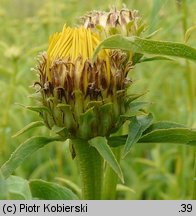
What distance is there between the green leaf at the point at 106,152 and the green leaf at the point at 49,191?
0.23 m

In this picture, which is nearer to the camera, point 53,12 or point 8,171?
point 8,171

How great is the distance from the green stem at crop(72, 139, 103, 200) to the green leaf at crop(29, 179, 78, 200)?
0.19 ft

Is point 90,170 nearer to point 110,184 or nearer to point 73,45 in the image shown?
point 110,184

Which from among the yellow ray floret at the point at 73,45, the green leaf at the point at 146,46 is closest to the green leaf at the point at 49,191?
the yellow ray floret at the point at 73,45

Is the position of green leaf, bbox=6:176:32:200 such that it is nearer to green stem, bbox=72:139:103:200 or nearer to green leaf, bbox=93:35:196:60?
green stem, bbox=72:139:103:200

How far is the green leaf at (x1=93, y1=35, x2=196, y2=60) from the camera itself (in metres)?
0.91

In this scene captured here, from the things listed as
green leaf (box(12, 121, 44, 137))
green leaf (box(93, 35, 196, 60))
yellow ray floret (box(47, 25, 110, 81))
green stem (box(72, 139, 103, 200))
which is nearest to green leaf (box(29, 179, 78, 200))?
green stem (box(72, 139, 103, 200))

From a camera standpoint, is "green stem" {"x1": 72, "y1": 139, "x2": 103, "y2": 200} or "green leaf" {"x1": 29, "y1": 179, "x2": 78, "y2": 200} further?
"green leaf" {"x1": 29, "y1": 179, "x2": 78, "y2": 200}

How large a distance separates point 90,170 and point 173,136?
206 mm

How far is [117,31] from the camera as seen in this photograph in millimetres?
1250
